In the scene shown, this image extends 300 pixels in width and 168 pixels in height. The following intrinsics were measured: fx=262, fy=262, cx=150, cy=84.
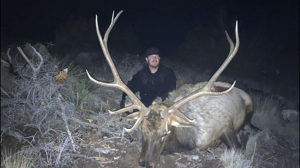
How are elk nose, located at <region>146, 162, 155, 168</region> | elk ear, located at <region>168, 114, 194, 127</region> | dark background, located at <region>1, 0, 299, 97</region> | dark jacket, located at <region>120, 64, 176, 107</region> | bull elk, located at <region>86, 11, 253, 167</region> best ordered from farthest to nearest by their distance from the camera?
dark background, located at <region>1, 0, 299, 97</region> → dark jacket, located at <region>120, 64, 176, 107</region> → elk ear, located at <region>168, 114, 194, 127</region> → bull elk, located at <region>86, 11, 253, 167</region> → elk nose, located at <region>146, 162, 155, 168</region>

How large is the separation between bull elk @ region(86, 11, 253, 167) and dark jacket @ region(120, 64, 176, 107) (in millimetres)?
543

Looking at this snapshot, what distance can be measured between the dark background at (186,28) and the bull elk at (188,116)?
4280mm

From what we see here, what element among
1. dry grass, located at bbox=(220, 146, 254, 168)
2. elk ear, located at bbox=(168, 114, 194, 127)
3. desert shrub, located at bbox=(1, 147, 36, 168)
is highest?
elk ear, located at bbox=(168, 114, 194, 127)

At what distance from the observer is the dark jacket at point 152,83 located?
5.15 meters

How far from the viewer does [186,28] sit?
1074 centimetres

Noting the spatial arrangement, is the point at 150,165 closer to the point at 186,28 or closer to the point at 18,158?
the point at 18,158

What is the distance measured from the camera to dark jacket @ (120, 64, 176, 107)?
515 cm

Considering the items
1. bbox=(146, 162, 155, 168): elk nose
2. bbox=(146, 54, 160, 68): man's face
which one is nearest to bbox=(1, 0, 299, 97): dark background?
bbox=(146, 54, 160, 68): man's face

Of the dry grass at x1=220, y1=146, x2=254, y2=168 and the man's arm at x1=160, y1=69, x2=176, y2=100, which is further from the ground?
the man's arm at x1=160, y1=69, x2=176, y2=100

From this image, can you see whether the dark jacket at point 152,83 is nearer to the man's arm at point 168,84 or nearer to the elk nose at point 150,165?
the man's arm at point 168,84

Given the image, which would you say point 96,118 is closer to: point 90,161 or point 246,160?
point 90,161

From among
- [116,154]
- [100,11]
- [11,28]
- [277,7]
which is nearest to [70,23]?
[100,11]

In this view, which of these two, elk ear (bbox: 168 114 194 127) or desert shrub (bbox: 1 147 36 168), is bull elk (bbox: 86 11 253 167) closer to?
elk ear (bbox: 168 114 194 127)

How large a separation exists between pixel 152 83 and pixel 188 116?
1269 millimetres
